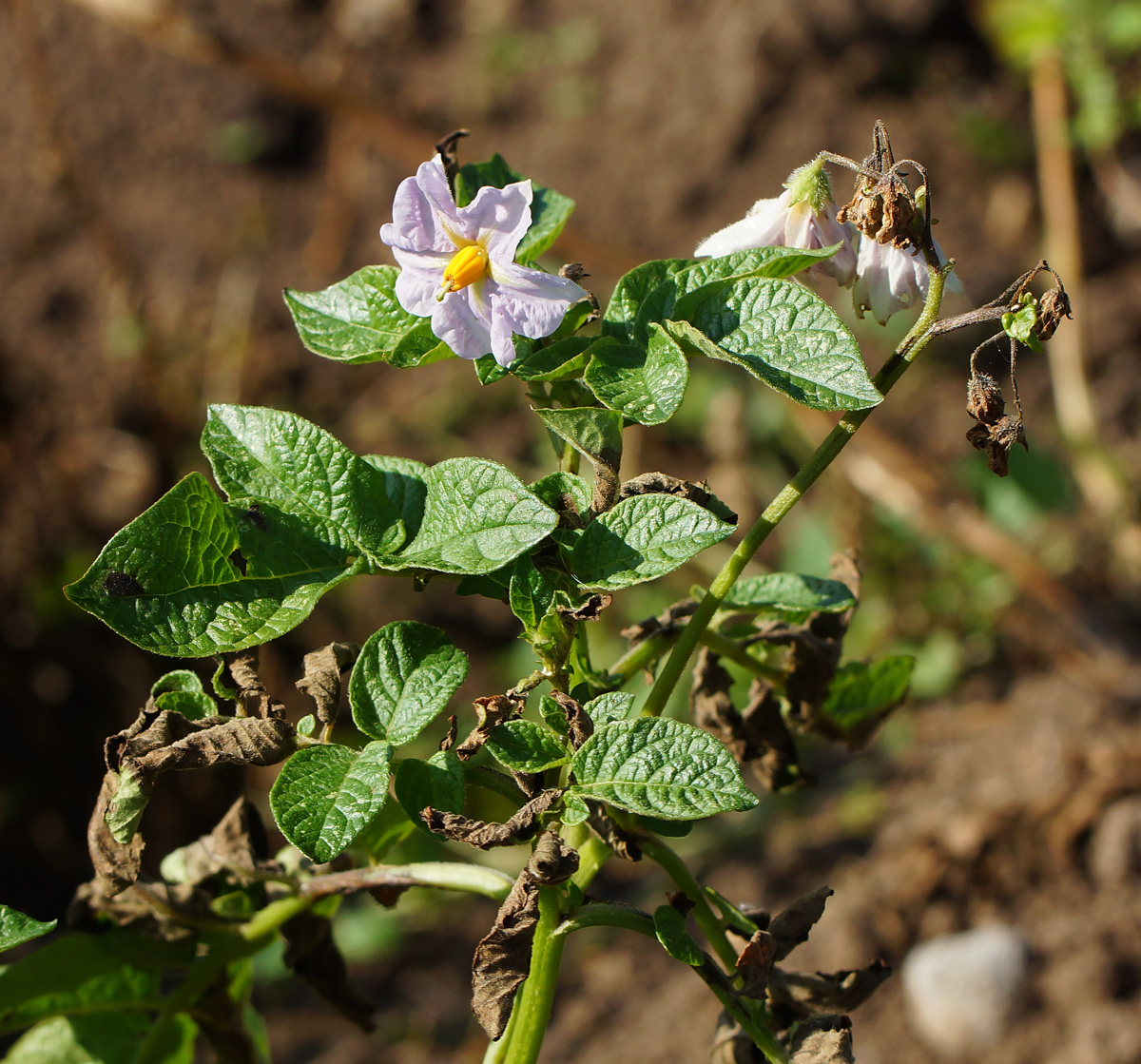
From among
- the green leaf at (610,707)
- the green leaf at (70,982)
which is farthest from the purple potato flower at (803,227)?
the green leaf at (70,982)

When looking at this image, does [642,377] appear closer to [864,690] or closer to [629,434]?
[864,690]

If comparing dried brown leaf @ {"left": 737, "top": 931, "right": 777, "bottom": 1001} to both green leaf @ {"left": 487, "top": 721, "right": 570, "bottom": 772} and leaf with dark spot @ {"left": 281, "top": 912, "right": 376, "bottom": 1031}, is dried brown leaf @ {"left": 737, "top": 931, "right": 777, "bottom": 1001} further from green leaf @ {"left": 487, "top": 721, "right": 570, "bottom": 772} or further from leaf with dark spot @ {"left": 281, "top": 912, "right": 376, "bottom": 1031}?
leaf with dark spot @ {"left": 281, "top": 912, "right": 376, "bottom": 1031}

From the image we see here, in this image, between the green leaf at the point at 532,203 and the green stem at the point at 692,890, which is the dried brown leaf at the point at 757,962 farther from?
the green leaf at the point at 532,203

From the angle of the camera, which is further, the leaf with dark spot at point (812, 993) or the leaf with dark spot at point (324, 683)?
the leaf with dark spot at point (812, 993)

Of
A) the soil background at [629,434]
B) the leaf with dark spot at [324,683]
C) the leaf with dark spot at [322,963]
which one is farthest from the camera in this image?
the soil background at [629,434]

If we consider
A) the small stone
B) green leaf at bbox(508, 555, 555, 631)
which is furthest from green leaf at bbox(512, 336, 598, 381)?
the small stone

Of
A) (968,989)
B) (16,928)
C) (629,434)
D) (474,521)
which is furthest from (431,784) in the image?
(629,434)
